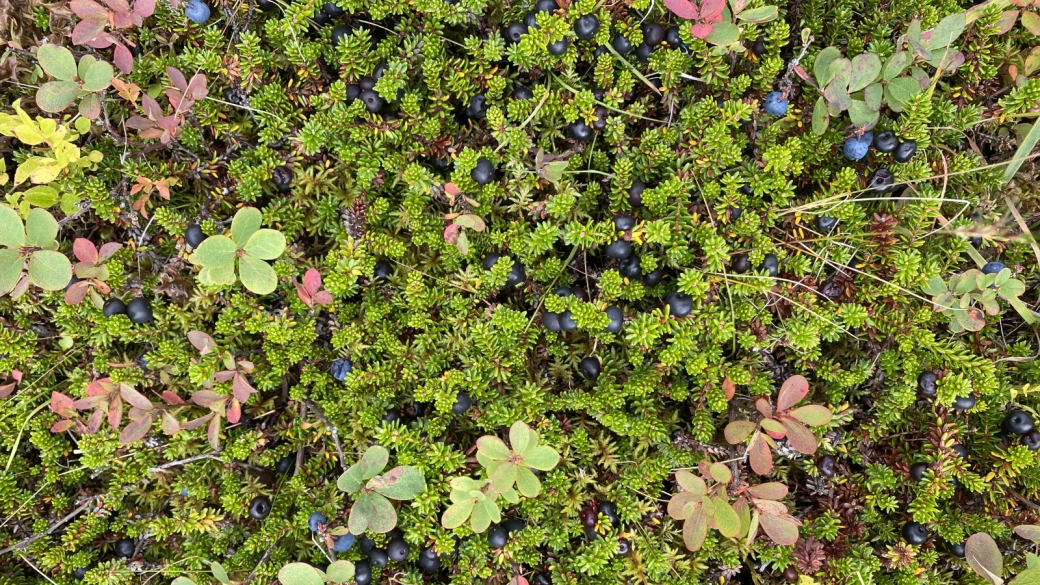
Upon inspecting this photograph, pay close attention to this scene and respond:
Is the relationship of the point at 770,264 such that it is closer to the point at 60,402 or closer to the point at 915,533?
the point at 915,533

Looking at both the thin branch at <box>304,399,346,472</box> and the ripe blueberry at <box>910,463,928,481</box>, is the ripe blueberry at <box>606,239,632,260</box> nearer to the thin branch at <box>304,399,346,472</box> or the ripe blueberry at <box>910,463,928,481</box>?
the thin branch at <box>304,399,346,472</box>

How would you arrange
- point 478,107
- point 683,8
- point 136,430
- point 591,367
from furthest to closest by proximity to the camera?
point 478,107 < point 591,367 < point 136,430 < point 683,8

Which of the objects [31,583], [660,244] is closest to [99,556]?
[31,583]

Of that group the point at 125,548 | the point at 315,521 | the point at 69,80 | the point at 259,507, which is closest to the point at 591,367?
the point at 315,521

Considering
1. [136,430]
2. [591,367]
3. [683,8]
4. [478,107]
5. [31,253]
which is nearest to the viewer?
[683,8]

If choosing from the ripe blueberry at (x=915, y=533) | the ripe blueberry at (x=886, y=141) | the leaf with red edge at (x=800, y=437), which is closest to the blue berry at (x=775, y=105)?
the ripe blueberry at (x=886, y=141)

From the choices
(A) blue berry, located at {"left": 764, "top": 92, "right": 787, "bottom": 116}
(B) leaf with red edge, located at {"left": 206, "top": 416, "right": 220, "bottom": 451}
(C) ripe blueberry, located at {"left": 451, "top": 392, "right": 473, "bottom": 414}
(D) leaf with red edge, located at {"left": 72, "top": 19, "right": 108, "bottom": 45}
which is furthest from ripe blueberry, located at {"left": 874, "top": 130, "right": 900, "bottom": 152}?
(D) leaf with red edge, located at {"left": 72, "top": 19, "right": 108, "bottom": 45}

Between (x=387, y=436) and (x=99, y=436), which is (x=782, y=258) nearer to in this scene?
(x=387, y=436)
